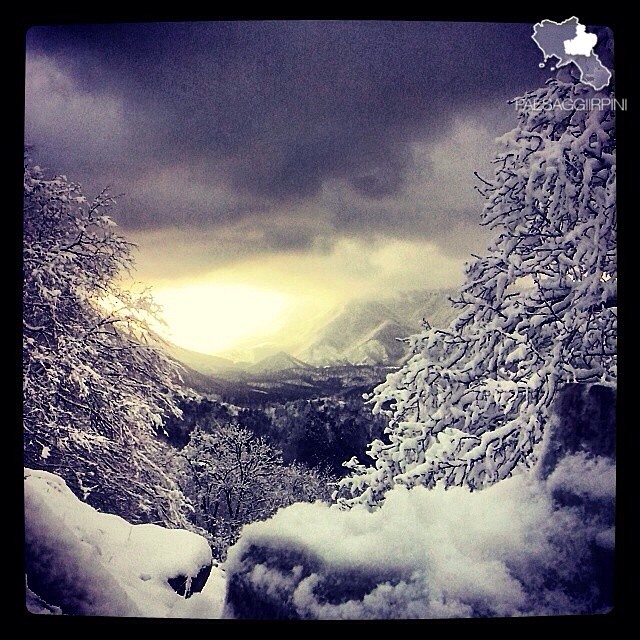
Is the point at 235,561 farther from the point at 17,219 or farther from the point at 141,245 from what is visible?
the point at 17,219

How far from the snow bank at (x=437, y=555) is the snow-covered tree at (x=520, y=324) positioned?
86mm

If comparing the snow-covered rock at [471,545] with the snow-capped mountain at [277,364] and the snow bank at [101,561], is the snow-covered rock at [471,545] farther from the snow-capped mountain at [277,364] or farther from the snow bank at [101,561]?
the snow-capped mountain at [277,364]

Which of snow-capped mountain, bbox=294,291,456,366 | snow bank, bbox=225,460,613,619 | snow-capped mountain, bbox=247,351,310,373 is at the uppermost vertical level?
snow-capped mountain, bbox=294,291,456,366

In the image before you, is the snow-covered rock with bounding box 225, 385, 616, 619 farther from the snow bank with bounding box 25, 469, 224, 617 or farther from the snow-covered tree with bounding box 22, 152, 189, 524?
the snow-covered tree with bounding box 22, 152, 189, 524

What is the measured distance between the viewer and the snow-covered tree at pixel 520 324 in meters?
2.74

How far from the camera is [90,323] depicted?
2811mm

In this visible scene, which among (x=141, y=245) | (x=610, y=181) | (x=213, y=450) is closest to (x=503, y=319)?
(x=610, y=181)

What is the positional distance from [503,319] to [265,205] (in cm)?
90

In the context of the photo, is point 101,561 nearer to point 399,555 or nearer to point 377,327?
point 399,555

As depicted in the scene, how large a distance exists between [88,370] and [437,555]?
1.34m

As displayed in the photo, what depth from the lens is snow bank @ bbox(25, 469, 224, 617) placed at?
276 centimetres

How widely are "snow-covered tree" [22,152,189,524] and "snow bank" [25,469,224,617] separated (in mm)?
56

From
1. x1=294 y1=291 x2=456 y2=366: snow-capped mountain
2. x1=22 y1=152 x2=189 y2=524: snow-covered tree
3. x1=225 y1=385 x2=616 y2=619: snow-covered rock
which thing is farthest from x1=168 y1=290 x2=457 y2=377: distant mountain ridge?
x1=225 y1=385 x2=616 y2=619: snow-covered rock

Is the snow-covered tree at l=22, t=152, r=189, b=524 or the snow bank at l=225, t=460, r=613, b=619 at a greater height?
the snow-covered tree at l=22, t=152, r=189, b=524
